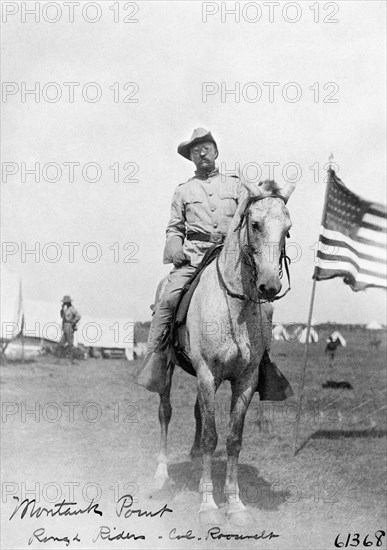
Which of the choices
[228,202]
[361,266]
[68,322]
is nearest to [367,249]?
[361,266]

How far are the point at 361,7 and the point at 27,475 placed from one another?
240 inches

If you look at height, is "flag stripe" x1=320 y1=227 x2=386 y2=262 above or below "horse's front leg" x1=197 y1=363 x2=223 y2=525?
above

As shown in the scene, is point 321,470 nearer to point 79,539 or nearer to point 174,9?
point 79,539

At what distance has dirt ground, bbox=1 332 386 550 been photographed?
5.48m

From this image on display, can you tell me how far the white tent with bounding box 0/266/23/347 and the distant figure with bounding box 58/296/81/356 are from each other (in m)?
0.66

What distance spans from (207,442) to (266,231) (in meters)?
2.02

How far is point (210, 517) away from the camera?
544 cm

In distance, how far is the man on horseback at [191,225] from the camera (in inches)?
224

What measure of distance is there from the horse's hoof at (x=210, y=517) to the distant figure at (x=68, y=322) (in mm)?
4157

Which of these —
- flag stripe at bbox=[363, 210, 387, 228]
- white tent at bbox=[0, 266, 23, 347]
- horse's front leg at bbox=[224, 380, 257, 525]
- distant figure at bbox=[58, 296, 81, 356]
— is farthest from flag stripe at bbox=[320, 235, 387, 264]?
white tent at bbox=[0, 266, 23, 347]

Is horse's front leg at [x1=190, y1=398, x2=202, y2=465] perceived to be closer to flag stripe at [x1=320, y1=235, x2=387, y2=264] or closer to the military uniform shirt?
the military uniform shirt

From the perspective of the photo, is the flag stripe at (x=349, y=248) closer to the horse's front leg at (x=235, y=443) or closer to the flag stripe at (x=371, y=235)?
the flag stripe at (x=371, y=235)

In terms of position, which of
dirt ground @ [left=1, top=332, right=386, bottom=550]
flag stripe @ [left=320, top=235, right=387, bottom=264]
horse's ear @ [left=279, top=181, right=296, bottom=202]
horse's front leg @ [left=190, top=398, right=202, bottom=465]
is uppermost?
horse's ear @ [left=279, top=181, right=296, bottom=202]

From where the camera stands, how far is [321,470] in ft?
23.8
